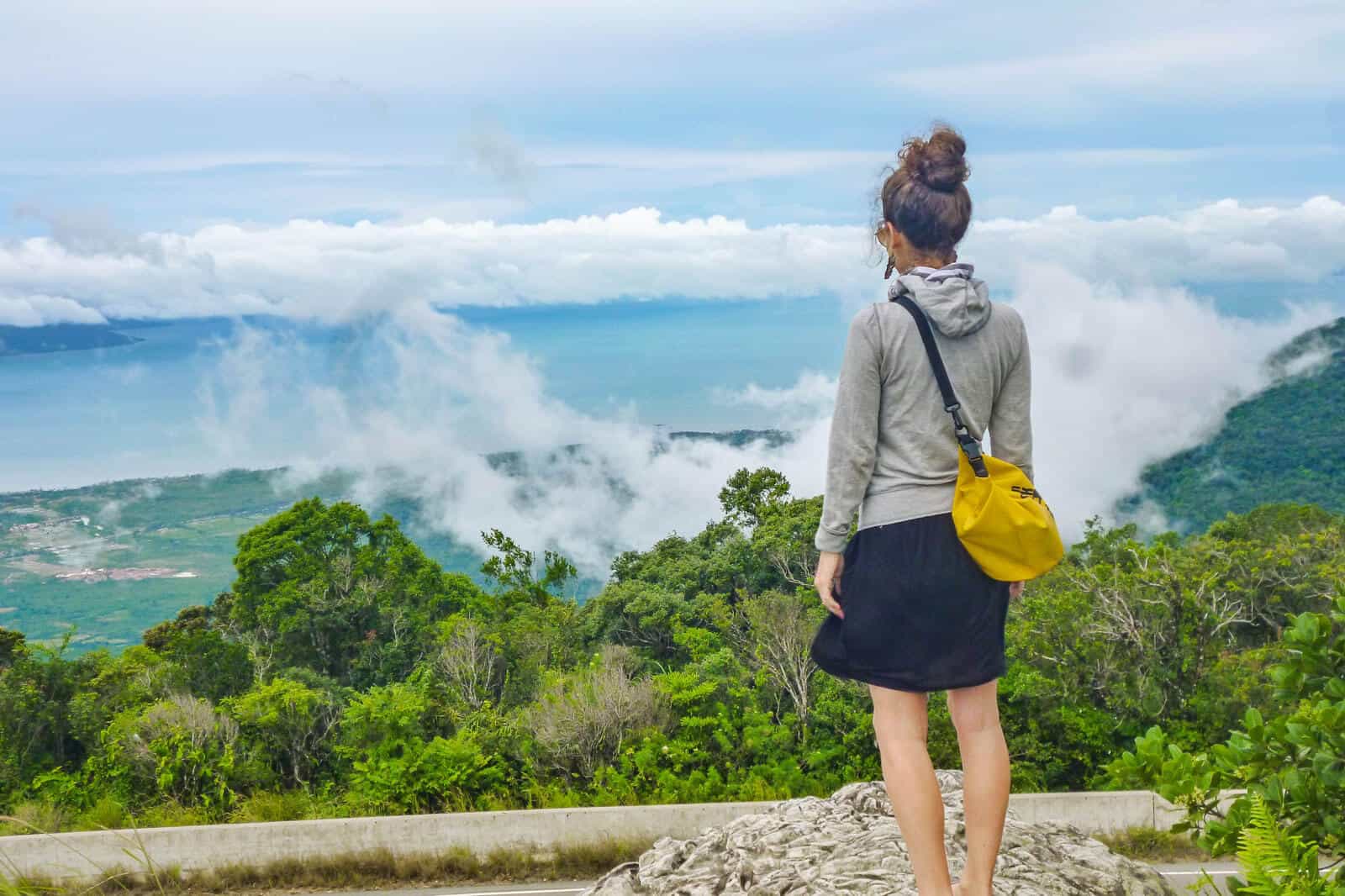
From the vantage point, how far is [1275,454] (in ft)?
233

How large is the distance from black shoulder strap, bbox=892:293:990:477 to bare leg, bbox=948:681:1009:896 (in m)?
0.58

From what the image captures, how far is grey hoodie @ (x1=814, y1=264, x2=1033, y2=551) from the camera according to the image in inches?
100

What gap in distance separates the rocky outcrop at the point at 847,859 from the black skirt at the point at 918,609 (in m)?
1.07

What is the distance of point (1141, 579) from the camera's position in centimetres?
1031

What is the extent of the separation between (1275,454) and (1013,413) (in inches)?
3054

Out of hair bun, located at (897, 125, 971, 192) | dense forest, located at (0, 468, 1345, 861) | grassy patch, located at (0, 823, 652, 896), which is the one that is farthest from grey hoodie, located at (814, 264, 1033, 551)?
grassy patch, located at (0, 823, 652, 896)

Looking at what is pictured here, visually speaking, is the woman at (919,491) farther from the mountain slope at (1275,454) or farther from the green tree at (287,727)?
the mountain slope at (1275,454)

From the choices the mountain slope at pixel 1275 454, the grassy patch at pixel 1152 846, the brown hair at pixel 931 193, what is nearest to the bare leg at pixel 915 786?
the brown hair at pixel 931 193

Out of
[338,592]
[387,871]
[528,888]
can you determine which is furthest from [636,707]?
[338,592]

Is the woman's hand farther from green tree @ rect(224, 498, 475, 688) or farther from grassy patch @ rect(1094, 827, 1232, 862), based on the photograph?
green tree @ rect(224, 498, 475, 688)

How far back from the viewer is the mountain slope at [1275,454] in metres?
65.0

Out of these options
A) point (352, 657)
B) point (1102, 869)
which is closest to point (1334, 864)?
point (1102, 869)

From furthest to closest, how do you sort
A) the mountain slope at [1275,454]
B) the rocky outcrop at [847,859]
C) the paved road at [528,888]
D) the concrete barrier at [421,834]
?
the mountain slope at [1275,454] < the concrete barrier at [421,834] < the paved road at [528,888] < the rocky outcrop at [847,859]

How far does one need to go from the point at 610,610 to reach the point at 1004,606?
13478 millimetres
